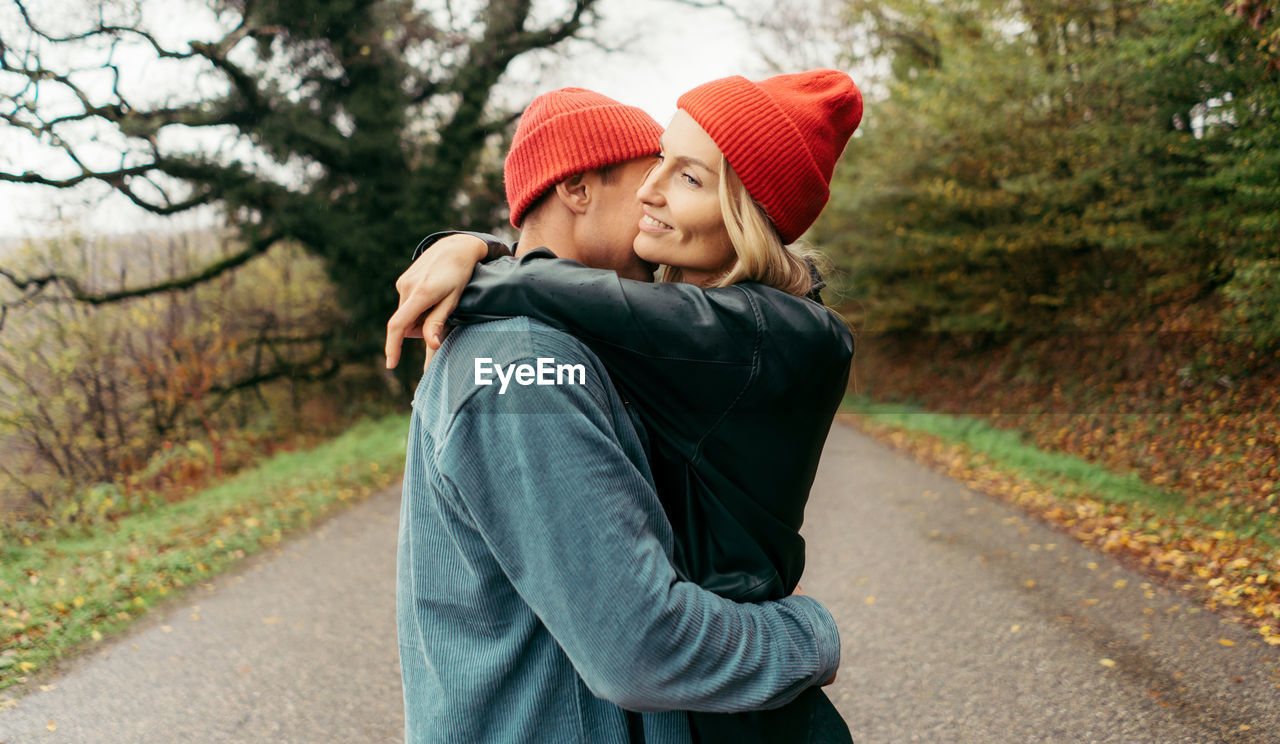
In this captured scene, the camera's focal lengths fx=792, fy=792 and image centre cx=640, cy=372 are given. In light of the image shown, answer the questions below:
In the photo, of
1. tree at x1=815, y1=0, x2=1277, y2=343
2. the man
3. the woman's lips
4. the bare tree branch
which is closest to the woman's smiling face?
the woman's lips

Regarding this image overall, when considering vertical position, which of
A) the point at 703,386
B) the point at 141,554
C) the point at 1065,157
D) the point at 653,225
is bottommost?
the point at 141,554

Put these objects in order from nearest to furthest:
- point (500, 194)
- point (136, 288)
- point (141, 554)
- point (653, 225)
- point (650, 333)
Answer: point (650, 333), point (653, 225), point (141, 554), point (136, 288), point (500, 194)

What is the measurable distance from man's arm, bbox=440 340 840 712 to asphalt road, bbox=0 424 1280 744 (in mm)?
3346

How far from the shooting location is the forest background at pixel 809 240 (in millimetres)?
8305

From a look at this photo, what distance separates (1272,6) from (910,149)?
6.74 m

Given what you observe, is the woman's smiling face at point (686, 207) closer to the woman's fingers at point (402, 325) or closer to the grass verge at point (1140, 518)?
the woman's fingers at point (402, 325)

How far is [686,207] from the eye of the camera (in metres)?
1.48

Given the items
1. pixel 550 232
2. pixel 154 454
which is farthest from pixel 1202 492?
pixel 154 454

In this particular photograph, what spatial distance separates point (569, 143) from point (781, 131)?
0.43 m

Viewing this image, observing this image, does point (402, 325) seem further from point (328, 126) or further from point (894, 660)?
point (328, 126)

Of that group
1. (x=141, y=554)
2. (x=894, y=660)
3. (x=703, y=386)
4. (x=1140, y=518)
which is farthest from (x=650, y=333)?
(x=1140, y=518)

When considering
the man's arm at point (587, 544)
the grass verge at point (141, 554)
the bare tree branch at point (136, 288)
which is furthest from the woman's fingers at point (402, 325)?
the bare tree branch at point (136, 288)

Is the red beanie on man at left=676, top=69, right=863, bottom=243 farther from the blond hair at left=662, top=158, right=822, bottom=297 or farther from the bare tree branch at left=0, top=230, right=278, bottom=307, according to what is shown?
the bare tree branch at left=0, top=230, right=278, bottom=307

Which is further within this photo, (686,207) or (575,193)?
(575,193)
